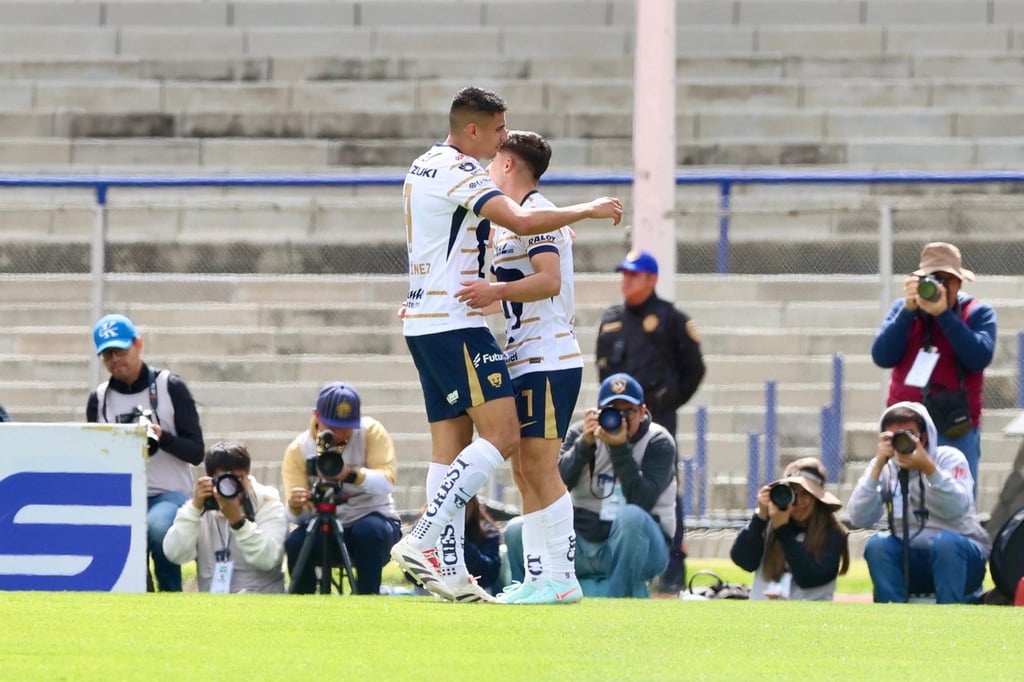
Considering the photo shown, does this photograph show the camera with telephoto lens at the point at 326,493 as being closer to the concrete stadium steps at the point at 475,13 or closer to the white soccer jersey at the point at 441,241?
the white soccer jersey at the point at 441,241

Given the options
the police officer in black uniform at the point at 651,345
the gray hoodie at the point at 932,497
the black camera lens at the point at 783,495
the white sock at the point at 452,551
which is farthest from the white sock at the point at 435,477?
the police officer in black uniform at the point at 651,345

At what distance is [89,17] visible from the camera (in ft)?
62.9

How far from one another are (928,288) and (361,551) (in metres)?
3.13

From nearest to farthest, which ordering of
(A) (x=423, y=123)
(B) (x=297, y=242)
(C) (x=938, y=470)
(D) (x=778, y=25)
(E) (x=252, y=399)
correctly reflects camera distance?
1. (C) (x=938, y=470)
2. (E) (x=252, y=399)
3. (B) (x=297, y=242)
4. (A) (x=423, y=123)
5. (D) (x=778, y=25)

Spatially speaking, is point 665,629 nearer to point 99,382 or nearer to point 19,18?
point 99,382

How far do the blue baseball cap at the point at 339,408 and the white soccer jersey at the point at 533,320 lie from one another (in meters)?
1.97

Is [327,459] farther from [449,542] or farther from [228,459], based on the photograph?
[449,542]

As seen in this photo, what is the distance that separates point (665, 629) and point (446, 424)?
49.9 inches

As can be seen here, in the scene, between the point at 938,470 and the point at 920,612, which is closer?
the point at 920,612

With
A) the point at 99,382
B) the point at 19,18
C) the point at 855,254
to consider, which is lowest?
the point at 99,382

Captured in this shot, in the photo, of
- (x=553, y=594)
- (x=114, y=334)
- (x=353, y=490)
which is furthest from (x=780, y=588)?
(x=114, y=334)

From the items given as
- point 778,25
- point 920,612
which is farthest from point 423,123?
point 920,612

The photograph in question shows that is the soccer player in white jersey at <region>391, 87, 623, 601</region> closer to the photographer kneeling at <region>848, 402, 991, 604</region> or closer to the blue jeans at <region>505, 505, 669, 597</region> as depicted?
the blue jeans at <region>505, 505, 669, 597</region>

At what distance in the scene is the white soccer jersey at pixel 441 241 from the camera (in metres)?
7.45
